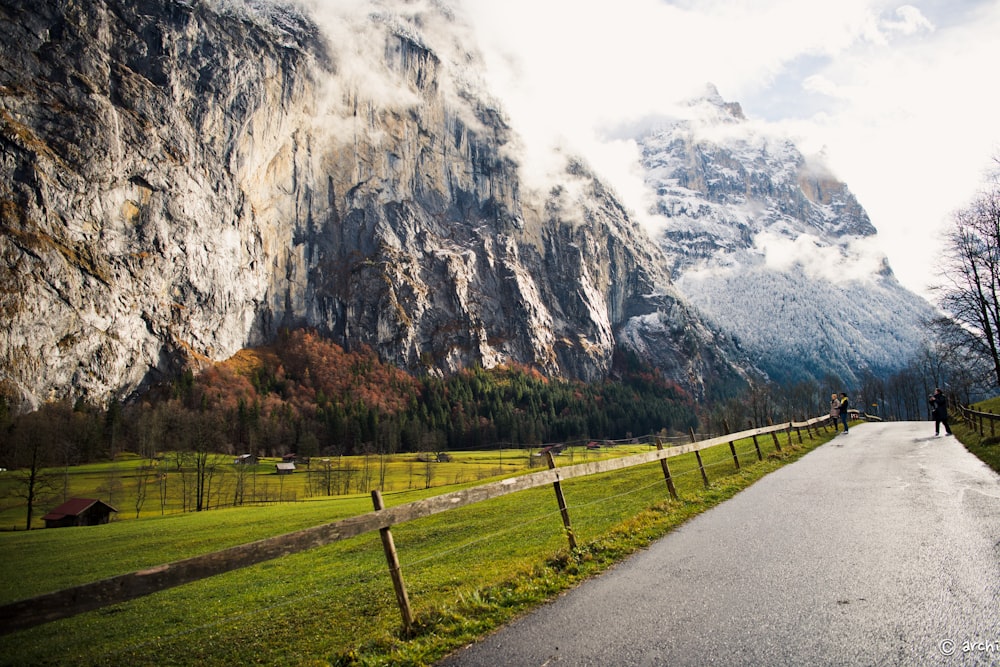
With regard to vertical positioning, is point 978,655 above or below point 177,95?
below

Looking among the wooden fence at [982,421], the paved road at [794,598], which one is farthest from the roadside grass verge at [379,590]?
the wooden fence at [982,421]

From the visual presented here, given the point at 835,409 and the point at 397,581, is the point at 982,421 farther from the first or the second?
the point at 397,581

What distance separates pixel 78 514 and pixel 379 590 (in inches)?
2514

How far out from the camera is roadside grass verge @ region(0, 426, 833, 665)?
6.88 m

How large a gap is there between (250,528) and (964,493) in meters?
38.2

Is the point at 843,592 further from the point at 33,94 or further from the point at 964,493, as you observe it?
the point at 33,94

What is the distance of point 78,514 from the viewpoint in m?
56.7

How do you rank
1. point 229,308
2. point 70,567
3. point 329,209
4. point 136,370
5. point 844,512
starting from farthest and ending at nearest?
point 329,209 < point 229,308 < point 136,370 < point 70,567 < point 844,512

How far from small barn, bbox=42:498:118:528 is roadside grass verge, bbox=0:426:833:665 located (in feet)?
119

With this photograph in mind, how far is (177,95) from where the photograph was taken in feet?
544

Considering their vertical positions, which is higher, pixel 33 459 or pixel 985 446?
pixel 33 459

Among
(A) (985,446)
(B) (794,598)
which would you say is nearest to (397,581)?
(B) (794,598)

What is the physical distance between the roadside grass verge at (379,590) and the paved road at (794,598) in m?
0.76

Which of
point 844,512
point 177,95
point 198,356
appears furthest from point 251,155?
point 844,512
